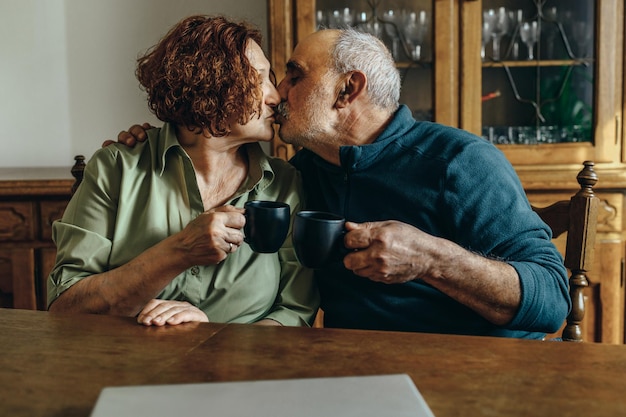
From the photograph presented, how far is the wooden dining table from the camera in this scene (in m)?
0.75

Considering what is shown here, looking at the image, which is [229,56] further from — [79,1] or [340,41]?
[79,1]

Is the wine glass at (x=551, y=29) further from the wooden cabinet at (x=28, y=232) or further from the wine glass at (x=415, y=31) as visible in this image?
the wooden cabinet at (x=28, y=232)

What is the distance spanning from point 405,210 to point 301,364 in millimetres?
683

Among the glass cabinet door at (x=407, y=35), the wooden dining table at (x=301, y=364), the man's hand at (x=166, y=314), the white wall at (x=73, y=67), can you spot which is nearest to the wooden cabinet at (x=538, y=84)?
the glass cabinet door at (x=407, y=35)

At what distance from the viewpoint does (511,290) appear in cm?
126

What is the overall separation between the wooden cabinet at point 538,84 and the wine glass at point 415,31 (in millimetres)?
23

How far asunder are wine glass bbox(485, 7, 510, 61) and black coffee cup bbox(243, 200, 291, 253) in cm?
163

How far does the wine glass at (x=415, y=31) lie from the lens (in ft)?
8.21

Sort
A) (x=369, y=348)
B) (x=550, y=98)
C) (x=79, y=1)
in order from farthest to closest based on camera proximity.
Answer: (x=79, y=1)
(x=550, y=98)
(x=369, y=348)

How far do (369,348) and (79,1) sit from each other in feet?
8.30

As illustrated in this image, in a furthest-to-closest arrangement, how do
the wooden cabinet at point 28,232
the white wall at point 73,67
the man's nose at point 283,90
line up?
the white wall at point 73,67 → the wooden cabinet at point 28,232 → the man's nose at point 283,90

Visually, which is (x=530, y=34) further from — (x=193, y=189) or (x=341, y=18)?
(x=193, y=189)

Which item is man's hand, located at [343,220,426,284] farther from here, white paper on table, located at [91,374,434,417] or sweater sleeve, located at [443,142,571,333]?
white paper on table, located at [91,374,434,417]

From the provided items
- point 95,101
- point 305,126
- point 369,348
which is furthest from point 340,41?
point 95,101
